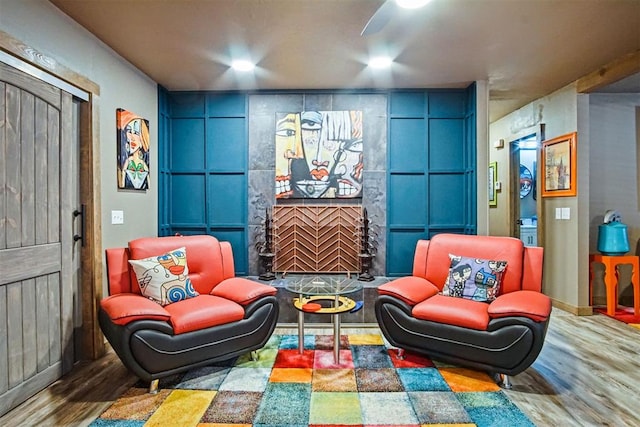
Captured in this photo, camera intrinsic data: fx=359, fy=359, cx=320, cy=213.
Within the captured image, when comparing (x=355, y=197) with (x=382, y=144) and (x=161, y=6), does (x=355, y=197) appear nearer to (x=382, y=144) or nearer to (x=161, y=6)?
(x=382, y=144)

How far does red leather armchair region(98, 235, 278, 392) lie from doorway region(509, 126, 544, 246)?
3.82 metres

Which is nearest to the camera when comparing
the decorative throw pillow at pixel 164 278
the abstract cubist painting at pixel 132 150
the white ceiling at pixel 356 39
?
the white ceiling at pixel 356 39

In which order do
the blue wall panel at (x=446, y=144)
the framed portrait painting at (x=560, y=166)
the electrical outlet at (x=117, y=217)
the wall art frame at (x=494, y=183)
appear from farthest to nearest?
the wall art frame at (x=494, y=183) < the blue wall panel at (x=446, y=144) < the framed portrait painting at (x=560, y=166) < the electrical outlet at (x=117, y=217)

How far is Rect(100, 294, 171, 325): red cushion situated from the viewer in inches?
87.5

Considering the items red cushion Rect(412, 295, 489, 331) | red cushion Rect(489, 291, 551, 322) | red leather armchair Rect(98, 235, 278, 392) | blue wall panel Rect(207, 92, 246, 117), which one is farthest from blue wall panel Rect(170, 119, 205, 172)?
red cushion Rect(489, 291, 551, 322)

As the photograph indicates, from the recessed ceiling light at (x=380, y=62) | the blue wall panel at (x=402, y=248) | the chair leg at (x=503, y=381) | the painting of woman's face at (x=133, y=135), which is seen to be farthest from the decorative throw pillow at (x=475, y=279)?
the painting of woman's face at (x=133, y=135)

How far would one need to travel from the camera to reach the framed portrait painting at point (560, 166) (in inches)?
160

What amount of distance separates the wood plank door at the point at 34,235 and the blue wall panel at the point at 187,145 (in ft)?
5.42

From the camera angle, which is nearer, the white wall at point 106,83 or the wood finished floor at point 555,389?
the wood finished floor at point 555,389

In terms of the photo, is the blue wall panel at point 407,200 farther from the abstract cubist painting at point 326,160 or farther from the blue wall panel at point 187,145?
the blue wall panel at point 187,145

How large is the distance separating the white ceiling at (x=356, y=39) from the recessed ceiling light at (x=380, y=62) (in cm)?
8

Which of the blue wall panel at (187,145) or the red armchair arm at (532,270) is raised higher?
the blue wall panel at (187,145)

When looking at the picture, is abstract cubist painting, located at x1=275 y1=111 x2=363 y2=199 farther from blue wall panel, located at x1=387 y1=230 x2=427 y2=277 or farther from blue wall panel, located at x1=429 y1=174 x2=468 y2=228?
blue wall panel, located at x1=429 y1=174 x2=468 y2=228

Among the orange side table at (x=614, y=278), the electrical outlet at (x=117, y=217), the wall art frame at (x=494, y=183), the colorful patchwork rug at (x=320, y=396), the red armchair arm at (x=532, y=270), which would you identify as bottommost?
the colorful patchwork rug at (x=320, y=396)
